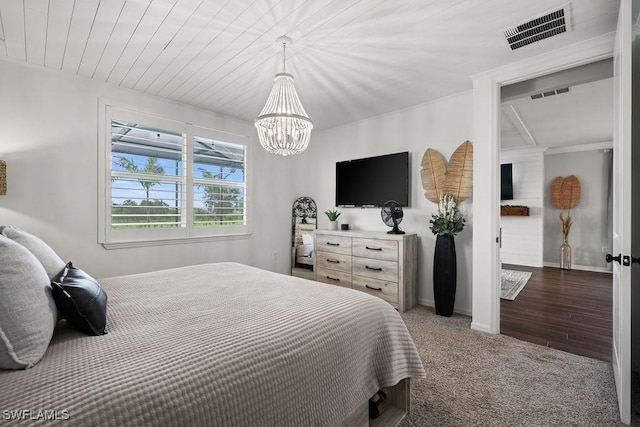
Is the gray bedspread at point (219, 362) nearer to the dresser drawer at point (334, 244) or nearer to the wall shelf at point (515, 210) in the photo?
the dresser drawer at point (334, 244)

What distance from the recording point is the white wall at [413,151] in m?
3.41

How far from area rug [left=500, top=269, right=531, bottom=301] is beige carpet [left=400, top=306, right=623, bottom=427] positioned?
177 cm

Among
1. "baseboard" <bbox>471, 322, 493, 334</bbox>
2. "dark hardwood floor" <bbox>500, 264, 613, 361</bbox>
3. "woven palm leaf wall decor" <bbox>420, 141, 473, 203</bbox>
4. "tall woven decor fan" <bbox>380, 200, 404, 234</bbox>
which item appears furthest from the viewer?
"tall woven decor fan" <bbox>380, 200, 404, 234</bbox>

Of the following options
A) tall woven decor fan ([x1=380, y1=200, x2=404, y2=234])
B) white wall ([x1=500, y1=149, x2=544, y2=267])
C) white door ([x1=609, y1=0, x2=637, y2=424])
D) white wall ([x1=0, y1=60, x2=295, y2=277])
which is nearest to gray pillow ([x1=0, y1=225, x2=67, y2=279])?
white wall ([x1=0, y1=60, x2=295, y2=277])

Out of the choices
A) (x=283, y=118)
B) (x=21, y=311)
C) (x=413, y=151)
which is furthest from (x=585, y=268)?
(x=21, y=311)

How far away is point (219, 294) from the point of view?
170 centimetres

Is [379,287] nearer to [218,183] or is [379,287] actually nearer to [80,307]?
[218,183]

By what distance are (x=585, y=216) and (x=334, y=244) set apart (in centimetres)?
558

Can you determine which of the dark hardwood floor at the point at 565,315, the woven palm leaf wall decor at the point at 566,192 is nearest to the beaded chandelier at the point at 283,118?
the dark hardwood floor at the point at 565,315

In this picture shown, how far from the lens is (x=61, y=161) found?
2.87 metres

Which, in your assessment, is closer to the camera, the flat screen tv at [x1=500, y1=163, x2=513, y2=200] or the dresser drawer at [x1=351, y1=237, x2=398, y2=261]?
the dresser drawer at [x1=351, y1=237, x2=398, y2=261]

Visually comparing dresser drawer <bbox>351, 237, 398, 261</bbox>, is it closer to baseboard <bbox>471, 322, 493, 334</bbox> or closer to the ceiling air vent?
baseboard <bbox>471, 322, 493, 334</bbox>

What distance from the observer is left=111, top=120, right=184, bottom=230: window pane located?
3.22 metres

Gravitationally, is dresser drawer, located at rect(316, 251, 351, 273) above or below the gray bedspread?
below
